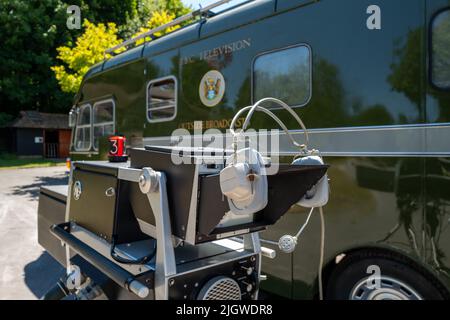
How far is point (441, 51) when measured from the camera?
7.27 ft

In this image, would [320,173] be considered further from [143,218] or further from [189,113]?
[189,113]

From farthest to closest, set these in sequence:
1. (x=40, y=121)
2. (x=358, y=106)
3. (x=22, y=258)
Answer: (x=40, y=121)
(x=22, y=258)
(x=358, y=106)

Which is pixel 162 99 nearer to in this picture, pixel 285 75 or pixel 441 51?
pixel 285 75

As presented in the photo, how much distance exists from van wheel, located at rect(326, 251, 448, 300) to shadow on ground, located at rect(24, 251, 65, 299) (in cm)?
306

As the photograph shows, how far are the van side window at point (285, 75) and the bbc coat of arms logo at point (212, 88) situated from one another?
1.40 feet

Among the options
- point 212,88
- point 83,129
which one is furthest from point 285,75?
point 83,129

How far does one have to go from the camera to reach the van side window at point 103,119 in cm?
533

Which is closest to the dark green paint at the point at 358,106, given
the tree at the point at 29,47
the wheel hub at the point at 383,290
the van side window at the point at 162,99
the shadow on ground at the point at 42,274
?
the wheel hub at the point at 383,290

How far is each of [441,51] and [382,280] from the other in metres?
1.61

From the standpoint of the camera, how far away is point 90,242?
225cm

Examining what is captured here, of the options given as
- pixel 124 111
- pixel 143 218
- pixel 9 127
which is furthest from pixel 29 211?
pixel 9 127

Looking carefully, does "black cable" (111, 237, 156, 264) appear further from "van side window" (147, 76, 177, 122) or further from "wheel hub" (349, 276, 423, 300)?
"van side window" (147, 76, 177, 122)
